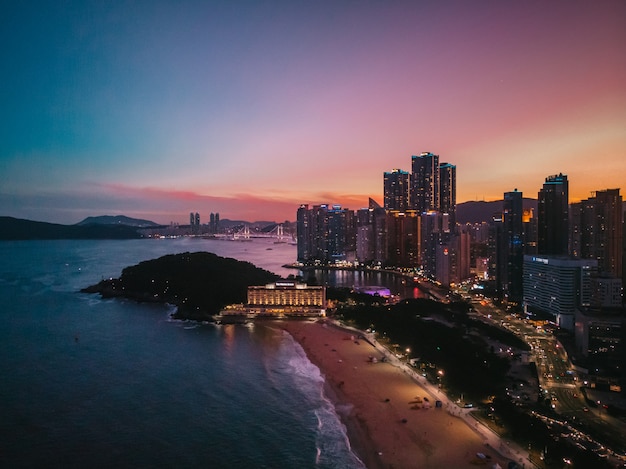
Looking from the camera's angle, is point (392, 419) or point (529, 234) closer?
point (392, 419)

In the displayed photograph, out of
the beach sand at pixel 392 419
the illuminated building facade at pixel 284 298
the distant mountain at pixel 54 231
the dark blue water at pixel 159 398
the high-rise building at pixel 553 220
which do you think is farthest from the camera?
the distant mountain at pixel 54 231

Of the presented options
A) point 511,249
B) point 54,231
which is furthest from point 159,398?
Result: point 54,231

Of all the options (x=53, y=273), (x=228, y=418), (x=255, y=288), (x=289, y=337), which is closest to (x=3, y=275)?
(x=53, y=273)

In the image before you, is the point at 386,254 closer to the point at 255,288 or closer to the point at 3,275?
the point at 255,288

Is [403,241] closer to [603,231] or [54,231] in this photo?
[603,231]

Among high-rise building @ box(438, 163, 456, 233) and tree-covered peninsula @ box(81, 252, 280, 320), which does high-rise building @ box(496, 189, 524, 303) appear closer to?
tree-covered peninsula @ box(81, 252, 280, 320)

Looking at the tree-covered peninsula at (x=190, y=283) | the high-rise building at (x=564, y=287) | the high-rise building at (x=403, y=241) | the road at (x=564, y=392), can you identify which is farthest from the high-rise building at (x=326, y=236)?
the road at (x=564, y=392)

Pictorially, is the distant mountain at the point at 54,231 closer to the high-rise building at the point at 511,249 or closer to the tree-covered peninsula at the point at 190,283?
the tree-covered peninsula at the point at 190,283
